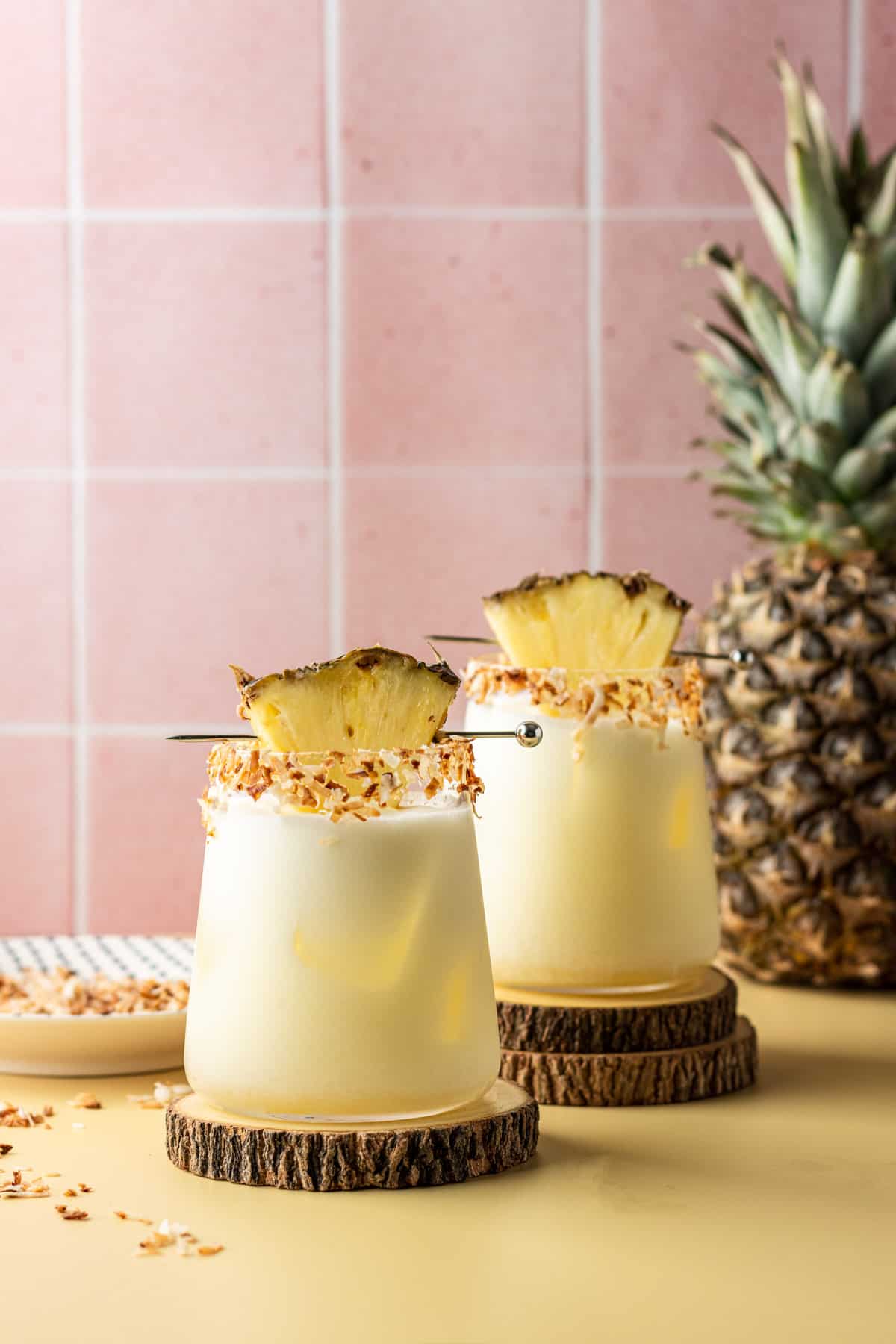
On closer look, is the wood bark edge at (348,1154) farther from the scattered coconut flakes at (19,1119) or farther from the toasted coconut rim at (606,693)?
the toasted coconut rim at (606,693)

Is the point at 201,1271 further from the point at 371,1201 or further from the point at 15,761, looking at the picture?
the point at 15,761

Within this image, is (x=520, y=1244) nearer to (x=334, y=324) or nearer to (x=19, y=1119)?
(x=19, y=1119)

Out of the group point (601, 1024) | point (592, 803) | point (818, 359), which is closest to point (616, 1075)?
point (601, 1024)

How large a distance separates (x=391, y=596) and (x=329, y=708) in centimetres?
104

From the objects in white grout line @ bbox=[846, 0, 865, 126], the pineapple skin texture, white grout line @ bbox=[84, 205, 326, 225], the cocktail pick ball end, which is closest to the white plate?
the cocktail pick ball end

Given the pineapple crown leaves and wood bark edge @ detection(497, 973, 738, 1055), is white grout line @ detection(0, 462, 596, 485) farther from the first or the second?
wood bark edge @ detection(497, 973, 738, 1055)

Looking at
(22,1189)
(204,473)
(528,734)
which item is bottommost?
(22,1189)

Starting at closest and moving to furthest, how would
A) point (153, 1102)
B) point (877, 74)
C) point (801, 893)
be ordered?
A: 1. point (153, 1102)
2. point (801, 893)
3. point (877, 74)

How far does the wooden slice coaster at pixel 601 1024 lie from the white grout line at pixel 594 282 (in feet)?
2.81

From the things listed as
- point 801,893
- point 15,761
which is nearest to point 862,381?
point 801,893

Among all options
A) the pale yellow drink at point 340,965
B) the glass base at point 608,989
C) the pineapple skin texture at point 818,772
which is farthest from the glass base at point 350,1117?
the pineapple skin texture at point 818,772

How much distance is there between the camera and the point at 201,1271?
0.72 metres

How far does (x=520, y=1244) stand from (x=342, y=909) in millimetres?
163

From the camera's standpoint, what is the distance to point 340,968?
79cm
